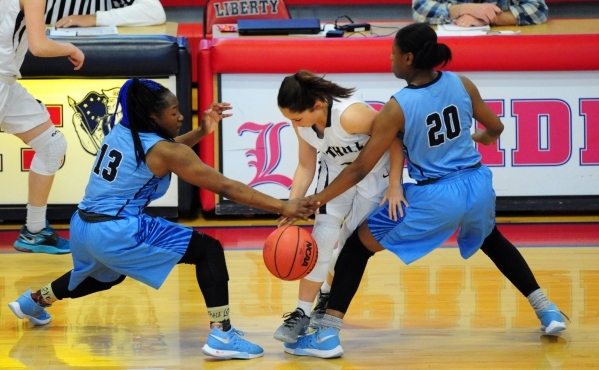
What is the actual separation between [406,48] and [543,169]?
2.76 m

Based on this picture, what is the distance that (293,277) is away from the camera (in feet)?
12.7

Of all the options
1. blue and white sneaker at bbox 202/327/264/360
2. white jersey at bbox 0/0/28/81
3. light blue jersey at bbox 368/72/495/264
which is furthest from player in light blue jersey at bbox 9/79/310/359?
white jersey at bbox 0/0/28/81

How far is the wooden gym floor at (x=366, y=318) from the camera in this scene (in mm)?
3855

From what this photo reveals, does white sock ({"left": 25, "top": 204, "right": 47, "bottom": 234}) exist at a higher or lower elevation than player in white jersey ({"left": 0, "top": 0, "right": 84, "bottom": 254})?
lower

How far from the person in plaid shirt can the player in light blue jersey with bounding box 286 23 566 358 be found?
2727 mm

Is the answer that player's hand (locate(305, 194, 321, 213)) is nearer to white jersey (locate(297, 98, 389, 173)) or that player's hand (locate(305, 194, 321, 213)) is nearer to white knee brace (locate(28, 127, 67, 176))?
white jersey (locate(297, 98, 389, 173))

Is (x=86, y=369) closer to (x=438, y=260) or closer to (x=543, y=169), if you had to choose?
(x=438, y=260)

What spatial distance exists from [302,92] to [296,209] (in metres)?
0.47

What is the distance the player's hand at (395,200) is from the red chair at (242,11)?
436 centimetres

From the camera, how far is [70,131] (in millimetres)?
6137

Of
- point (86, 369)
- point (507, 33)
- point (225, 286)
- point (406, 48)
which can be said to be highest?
point (507, 33)

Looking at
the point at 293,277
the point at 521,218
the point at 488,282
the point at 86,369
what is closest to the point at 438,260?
the point at 488,282

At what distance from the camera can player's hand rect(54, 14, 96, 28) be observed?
6496 mm

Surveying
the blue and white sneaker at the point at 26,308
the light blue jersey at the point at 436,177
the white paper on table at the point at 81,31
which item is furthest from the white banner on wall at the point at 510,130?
the light blue jersey at the point at 436,177
